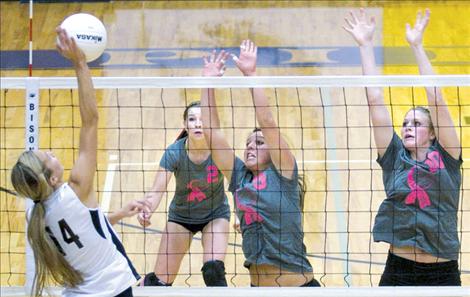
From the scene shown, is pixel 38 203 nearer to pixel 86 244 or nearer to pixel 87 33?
pixel 86 244

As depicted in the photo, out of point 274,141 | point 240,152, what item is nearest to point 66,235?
point 274,141

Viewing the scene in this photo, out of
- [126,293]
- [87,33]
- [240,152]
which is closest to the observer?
[126,293]

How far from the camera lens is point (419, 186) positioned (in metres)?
6.09

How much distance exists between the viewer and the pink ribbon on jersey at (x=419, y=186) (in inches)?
239

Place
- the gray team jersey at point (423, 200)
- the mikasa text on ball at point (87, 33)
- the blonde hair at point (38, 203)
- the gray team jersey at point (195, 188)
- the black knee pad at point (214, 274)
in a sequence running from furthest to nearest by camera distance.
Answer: the gray team jersey at point (195, 188)
the black knee pad at point (214, 274)
the gray team jersey at point (423, 200)
the mikasa text on ball at point (87, 33)
the blonde hair at point (38, 203)

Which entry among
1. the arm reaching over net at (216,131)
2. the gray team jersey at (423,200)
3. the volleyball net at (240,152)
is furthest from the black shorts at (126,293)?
the gray team jersey at (423,200)

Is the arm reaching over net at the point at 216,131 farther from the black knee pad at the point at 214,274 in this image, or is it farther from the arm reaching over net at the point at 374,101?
the arm reaching over net at the point at 374,101

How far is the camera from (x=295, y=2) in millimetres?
14250

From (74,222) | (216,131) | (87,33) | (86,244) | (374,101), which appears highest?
(87,33)

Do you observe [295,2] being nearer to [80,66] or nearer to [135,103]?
[135,103]

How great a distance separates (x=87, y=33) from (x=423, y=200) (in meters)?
2.21

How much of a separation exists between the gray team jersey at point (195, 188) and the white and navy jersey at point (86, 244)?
2070 mm

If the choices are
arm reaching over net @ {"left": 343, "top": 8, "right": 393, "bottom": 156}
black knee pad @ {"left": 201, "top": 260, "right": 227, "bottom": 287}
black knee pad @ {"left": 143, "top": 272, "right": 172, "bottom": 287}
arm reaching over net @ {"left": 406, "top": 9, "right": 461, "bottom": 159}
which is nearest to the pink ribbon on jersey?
arm reaching over net @ {"left": 406, "top": 9, "right": 461, "bottom": 159}

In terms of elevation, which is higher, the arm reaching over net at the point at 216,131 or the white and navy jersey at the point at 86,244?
the arm reaching over net at the point at 216,131
